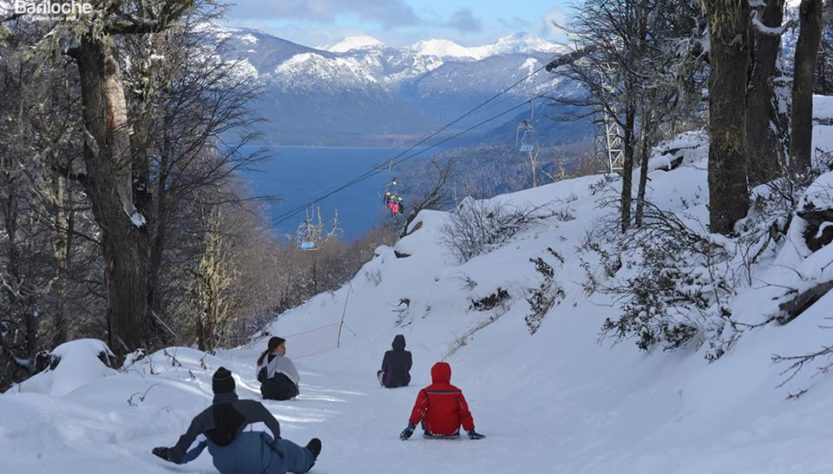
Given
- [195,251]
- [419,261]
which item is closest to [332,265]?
[419,261]

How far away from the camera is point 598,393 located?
403 inches

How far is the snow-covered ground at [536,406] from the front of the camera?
18.5 feet

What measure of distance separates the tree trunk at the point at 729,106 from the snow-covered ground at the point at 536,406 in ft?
5.54

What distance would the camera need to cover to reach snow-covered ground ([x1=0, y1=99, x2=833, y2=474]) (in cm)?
562

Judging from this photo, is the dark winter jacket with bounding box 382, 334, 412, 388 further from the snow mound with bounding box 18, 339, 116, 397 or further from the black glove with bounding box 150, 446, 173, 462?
the black glove with bounding box 150, 446, 173, 462

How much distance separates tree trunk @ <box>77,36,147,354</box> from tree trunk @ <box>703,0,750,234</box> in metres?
7.73

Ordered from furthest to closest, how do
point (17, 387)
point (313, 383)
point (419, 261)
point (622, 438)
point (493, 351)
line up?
point (419, 261) < point (493, 351) < point (313, 383) < point (17, 387) < point (622, 438)

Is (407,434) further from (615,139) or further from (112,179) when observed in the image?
(615,139)

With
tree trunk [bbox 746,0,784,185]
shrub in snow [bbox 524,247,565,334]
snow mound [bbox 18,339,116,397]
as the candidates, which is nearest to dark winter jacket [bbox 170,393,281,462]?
snow mound [bbox 18,339,116,397]

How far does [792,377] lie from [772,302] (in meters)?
1.76

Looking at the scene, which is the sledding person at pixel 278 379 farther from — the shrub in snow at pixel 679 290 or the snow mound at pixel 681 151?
the snow mound at pixel 681 151

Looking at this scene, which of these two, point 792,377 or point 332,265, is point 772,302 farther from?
point 332,265

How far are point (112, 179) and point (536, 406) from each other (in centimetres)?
637

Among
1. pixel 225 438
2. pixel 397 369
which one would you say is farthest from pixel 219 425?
pixel 397 369
